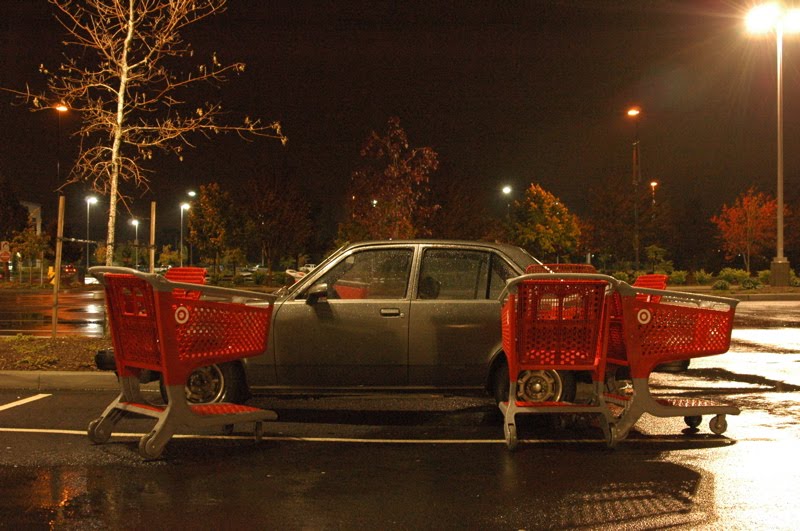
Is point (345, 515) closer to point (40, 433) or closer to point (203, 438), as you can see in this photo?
point (203, 438)

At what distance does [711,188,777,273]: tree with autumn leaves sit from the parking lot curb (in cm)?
5192

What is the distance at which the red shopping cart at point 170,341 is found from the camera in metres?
6.07

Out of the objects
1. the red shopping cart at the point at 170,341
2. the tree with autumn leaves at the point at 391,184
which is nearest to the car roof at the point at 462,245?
the red shopping cart at the point at 170,341

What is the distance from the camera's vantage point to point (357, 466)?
587 cm

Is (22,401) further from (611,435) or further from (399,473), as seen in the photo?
(611,435)

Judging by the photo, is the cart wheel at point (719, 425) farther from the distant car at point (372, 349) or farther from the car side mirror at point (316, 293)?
the car side mirror at point (316, 293)

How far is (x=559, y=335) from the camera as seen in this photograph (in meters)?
6.50

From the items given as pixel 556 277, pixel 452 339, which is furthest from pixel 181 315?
pixel 556 277

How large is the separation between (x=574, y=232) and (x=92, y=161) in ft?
161

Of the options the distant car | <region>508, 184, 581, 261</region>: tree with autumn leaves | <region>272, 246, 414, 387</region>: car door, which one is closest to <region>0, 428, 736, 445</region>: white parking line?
the distant car

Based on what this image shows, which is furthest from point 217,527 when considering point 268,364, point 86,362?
point 86,362

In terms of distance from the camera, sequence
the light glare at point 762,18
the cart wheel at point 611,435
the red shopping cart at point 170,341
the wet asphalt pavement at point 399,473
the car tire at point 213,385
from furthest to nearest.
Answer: the light glare at point 762,18 → the car tire at point 213,385 → the cart wheel at point 611,435 → the red shopping cart at point 170,341 → the wet asphalt pavement at point 399,473

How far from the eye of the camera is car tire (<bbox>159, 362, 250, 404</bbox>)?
7.18m

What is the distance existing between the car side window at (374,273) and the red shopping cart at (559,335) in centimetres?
140
